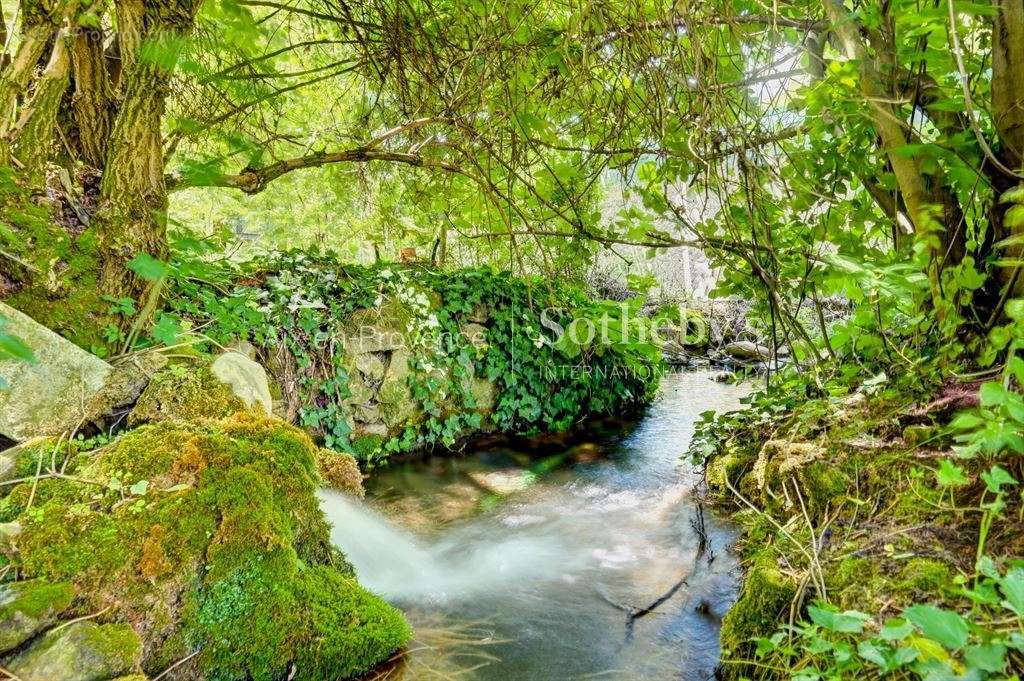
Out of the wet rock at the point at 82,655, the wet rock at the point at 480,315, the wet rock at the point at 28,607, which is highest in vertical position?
the wet rock at the point at 480,315

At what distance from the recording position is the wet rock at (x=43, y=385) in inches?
87.2

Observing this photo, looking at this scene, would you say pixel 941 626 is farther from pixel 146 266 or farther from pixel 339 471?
pixel 146 266

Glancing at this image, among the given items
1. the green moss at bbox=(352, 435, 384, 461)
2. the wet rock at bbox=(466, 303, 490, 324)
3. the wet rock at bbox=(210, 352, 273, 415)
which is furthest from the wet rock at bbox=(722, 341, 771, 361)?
the wet rock at bbox=(210, 352, 273, 415)

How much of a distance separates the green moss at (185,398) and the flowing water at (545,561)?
38.5 inches

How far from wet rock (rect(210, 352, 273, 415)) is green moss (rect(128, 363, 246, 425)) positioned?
0.04 meters

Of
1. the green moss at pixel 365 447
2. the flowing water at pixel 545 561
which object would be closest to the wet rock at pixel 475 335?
the flowing water at pixel 545 561

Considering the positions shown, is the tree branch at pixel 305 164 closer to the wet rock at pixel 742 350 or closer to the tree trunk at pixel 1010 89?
the tree trunk at pixel 1010 89

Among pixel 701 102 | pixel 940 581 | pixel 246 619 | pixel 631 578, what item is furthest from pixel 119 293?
pixel 940 581

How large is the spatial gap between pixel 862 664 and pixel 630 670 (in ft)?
3.38

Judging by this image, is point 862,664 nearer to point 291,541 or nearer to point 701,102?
point 291,541

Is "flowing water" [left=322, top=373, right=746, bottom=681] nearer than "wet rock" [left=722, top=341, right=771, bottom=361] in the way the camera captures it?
Yes

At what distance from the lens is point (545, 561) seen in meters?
3.35

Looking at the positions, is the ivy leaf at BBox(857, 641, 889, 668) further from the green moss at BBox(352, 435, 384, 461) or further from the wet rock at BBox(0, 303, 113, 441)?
the green moss at BBox(352, 435, 384, 461)

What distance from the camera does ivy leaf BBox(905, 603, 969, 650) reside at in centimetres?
101
